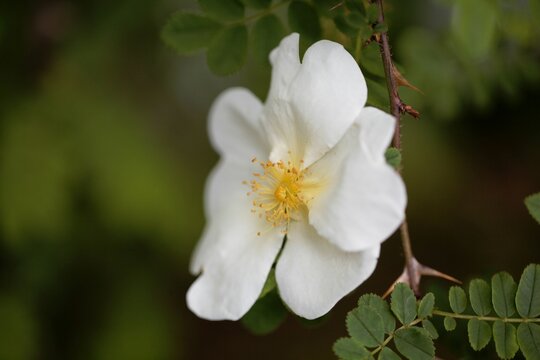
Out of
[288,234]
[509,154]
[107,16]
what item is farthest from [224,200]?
[509,154]

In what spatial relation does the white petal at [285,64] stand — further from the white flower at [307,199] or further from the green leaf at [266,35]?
the green leaf at [266,35]

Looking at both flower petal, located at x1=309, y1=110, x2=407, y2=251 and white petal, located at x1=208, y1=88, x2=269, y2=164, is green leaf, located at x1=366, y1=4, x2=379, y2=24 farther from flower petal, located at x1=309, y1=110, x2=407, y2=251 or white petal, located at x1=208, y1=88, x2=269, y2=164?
white petal, located at x1=208, y1=88, x2=269, y2=164

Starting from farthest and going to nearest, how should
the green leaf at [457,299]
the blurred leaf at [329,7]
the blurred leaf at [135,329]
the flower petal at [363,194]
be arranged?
the blurred leaf at [135,329]
the blurred leaf at [329,7]
the green leaf at [457,299]
the flower petal at [363,194]

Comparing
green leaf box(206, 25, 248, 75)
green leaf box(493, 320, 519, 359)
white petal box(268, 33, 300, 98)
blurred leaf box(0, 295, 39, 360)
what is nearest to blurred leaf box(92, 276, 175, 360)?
blurred leaf box(0, 295, 39, 360)

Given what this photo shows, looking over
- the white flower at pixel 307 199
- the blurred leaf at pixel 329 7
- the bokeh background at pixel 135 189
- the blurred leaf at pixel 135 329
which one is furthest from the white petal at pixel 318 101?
the blurred leaf at pixel 135 329

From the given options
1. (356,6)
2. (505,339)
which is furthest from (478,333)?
(356,6)

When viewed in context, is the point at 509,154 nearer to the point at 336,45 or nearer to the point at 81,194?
the point at 81,194
